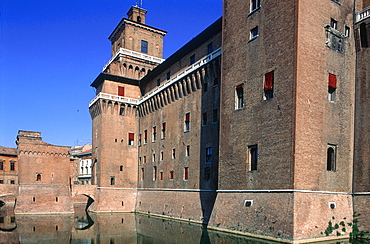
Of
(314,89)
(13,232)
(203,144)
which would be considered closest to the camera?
(314,89)

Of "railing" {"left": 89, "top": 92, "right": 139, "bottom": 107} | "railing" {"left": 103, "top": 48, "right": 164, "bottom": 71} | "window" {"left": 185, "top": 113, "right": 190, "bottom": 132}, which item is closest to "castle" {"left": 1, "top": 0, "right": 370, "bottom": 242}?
"window" {"left": 185, "top": 113, "right": 190, "bottom": 132}

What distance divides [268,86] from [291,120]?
3.04 meters

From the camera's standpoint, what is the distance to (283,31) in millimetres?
21703

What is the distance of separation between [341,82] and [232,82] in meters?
7.33

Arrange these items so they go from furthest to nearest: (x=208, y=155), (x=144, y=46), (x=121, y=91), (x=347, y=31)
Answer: (x=144, y=46) → (x=121, y=91) → (x=208, y=155) → (x=347, y=31)

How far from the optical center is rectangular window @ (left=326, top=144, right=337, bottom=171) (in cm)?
2196

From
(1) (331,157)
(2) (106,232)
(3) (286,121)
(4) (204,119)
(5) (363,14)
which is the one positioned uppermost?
(5) (363,14)

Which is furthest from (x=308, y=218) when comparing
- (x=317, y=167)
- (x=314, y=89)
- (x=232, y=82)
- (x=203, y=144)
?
(x=203, y=144)

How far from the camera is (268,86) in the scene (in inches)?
882

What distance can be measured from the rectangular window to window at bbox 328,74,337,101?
10.2ft

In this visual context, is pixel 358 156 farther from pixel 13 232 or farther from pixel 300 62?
pixel 13 232

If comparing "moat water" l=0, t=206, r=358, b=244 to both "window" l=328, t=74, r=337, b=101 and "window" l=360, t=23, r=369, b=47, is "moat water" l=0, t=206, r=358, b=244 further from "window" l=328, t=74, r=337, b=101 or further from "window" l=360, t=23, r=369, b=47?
"window" l=360, t=23, r=369, b=47

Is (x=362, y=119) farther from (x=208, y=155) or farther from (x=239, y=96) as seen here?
(x=208, y=155)

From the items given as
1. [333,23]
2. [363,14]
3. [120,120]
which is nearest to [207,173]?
[333,23]
